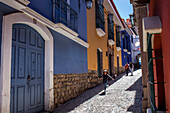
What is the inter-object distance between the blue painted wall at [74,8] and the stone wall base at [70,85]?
206 cm

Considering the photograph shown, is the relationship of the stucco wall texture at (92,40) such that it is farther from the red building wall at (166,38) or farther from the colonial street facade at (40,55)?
the red building wall at (166,38)

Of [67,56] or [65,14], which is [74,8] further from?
[67,56]

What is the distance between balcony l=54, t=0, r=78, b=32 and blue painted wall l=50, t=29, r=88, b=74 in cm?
58

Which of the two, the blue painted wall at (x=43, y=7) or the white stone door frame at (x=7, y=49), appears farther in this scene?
the blue painted wall at (x=43, y=7)

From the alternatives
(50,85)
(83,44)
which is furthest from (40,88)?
(83,44)

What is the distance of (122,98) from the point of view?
714cm

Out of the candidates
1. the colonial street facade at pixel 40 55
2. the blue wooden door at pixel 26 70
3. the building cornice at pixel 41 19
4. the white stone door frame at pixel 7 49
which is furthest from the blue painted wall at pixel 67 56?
the white stone door frame at pixel 7 49

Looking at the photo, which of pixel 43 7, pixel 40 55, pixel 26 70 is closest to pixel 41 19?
pixel 43 7

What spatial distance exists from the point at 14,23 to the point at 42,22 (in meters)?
1.13

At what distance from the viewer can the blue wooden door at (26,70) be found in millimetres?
4590

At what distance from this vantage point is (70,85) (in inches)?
295

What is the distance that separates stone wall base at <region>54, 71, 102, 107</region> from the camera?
6441 mm

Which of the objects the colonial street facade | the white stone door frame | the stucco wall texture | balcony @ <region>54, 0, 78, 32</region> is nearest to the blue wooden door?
the colonial street facade

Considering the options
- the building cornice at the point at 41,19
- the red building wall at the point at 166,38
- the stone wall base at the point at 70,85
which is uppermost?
the building cornice at the point at 41,19
